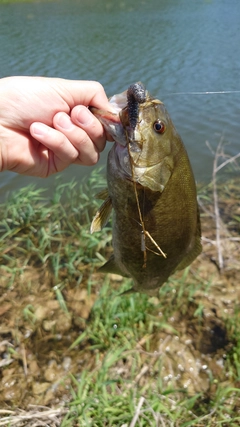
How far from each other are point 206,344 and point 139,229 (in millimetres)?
2306

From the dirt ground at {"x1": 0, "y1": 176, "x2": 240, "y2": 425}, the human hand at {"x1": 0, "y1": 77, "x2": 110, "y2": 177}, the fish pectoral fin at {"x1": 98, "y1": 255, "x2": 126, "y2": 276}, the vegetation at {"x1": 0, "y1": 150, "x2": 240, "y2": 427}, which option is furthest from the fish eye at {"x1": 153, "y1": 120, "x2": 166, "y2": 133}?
the dirt ground at {"x1": 0, "y1": 176, "x2": 240, "y2": 425}

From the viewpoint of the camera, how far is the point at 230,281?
454 cm

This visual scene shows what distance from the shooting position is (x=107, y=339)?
3793 mm

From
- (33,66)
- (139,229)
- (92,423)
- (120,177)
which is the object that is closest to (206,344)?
(92,423)

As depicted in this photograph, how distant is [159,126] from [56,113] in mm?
737

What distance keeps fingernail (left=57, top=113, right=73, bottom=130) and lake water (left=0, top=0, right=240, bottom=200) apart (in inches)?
196

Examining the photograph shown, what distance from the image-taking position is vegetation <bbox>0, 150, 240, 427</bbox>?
315 centimetres

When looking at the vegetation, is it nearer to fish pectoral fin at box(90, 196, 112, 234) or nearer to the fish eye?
fish pectoral fin at box(90, 196, 112, 234)

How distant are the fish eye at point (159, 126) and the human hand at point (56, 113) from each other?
0.46 m

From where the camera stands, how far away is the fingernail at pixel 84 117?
217cm

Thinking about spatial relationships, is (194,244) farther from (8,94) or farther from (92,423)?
(92,423)

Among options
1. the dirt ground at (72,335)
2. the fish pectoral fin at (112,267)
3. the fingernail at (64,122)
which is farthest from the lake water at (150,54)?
the fingernail at (64,122)

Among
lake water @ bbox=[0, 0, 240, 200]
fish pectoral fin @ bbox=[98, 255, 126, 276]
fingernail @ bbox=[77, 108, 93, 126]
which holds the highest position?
fingernail @ bbox=[77, 108, 93, 126]

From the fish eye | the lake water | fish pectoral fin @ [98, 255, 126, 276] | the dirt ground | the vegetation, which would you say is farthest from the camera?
the lake water
